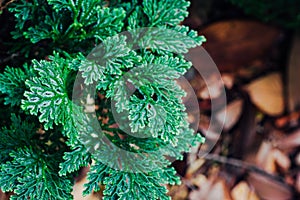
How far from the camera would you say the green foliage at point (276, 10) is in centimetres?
229

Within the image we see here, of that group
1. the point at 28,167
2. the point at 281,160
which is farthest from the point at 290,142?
the point at 28,167

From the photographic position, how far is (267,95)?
2.54 metres

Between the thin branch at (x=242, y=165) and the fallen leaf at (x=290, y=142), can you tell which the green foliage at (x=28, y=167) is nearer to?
the thin branch at (x=242, y=165)

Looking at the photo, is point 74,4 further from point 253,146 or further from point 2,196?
point 253,146

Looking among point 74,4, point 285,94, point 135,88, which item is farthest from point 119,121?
point 285,94

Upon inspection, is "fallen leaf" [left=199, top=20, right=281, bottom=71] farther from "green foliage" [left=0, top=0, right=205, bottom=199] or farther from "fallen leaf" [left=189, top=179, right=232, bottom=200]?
"green foliage" [left=0, top=0, right=205, bottom=199]

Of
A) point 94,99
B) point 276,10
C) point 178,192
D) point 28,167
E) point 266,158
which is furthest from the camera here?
point 266,158

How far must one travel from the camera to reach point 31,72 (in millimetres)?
1450

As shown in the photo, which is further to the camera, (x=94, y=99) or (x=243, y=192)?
(x=243, y=192)

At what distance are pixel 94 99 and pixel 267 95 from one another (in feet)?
4.19

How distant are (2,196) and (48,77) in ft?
1.82

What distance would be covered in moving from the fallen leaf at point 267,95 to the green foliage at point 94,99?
3.42 feet

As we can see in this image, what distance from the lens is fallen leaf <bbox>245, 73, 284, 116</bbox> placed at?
8.32 ft

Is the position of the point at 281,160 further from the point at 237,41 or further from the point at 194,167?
the point at 237,41
